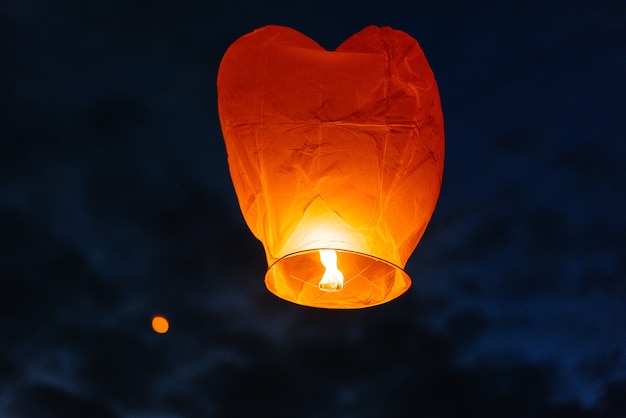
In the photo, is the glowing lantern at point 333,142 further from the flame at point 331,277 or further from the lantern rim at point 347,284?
the lantern rim at point 347,284

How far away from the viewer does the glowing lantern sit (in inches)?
88.7

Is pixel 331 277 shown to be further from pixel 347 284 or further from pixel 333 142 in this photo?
pixel 333 142

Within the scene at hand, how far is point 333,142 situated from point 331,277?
1.68ft

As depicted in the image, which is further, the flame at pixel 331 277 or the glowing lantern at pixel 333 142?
the flame at pixel 331 277

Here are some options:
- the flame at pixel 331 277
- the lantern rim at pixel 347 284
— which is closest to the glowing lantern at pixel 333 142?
the flame at pixel 331 277

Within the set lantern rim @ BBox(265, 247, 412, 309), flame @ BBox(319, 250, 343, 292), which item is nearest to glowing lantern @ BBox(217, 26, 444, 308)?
flame @ BBox(319, 250, 343, 292)

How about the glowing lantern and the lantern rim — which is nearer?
the glowing lantern

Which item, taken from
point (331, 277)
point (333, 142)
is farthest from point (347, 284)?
point (333, 142)

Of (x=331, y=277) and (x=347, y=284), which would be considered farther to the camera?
(x=347, y=284)

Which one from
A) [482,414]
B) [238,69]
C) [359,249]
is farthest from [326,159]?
[482,414]

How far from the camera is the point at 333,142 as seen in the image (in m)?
2.24

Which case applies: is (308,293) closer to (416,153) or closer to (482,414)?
(416,153)

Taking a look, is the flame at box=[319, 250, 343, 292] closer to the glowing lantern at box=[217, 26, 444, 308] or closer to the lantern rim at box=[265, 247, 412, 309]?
the glowing lantern at box=[217, 26, 444, 308]

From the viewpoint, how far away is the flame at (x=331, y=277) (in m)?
2.47
